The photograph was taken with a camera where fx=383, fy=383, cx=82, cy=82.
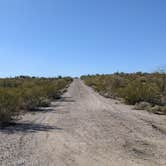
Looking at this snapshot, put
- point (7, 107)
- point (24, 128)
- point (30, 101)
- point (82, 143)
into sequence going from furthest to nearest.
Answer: point (30, 101)
point (7, 107)
point (24, 128)
point (82, 143)

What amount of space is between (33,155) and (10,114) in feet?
28.6

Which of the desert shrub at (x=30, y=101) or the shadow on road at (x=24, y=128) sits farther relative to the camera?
the desert shrub at (x=30, y=101)

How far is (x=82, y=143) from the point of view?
14.3 metres

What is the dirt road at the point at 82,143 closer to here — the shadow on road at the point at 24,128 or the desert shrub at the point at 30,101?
the shadow on road at the point at 24,128

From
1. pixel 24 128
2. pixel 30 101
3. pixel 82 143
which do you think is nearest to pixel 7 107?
pixel 24 128

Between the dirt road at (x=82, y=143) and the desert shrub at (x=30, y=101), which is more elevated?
the desert shrub at (x=30, y=101)

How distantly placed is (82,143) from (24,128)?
469 centimetres

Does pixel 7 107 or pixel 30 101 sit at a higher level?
pixel 7 107

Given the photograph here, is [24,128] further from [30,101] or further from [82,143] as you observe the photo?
[30,101]

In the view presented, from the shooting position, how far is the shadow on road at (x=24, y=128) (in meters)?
17.3

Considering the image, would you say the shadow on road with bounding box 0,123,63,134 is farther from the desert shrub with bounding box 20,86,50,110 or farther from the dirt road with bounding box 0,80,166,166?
the desert shrub with bounding box 20,86,50,110

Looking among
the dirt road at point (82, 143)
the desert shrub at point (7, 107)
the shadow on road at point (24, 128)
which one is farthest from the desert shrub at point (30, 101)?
the shadow on road at point (24, 128)

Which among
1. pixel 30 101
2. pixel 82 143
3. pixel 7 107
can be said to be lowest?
pixel 82 143

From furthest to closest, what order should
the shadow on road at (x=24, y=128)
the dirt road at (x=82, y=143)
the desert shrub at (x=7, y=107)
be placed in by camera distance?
1. the desert shrub at (x=7, y=107)
2. the shadow on road at (x=24, y=128)
3. the dirt road at (x=82, y=143)
